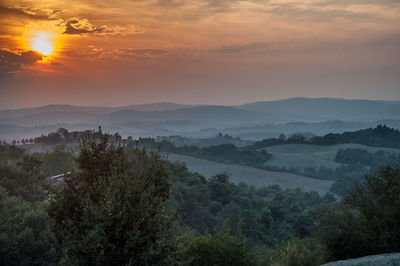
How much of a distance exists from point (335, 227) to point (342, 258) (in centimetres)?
187

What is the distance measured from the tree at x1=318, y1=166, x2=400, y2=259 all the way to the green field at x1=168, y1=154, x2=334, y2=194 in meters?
104

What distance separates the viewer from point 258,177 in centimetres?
14075

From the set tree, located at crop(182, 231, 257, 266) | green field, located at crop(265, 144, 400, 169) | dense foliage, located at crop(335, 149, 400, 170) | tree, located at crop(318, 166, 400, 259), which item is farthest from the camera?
green field, located at crop(265, 144, 400, 169)

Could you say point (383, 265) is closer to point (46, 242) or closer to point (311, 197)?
point (46, 242)

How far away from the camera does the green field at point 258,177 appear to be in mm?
133500

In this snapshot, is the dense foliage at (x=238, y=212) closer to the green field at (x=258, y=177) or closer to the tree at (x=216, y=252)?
the tree at (x=216, y=252)

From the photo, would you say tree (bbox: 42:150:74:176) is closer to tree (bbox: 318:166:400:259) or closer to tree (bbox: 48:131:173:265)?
tree (bbox: 318:166:400:259)

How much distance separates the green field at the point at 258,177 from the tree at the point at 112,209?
114808 mm

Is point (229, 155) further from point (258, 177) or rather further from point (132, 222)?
point (132, 222)

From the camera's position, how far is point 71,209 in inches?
648

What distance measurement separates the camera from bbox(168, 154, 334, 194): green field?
133500 mm

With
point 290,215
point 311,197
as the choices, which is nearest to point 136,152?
point 290,215

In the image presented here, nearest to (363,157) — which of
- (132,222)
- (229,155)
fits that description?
(229,155)

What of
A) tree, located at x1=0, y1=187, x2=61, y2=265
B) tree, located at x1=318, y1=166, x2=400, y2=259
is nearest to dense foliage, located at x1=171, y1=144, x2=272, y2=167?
tree, located at x1=318, y1=166, x2=400, y2=259
